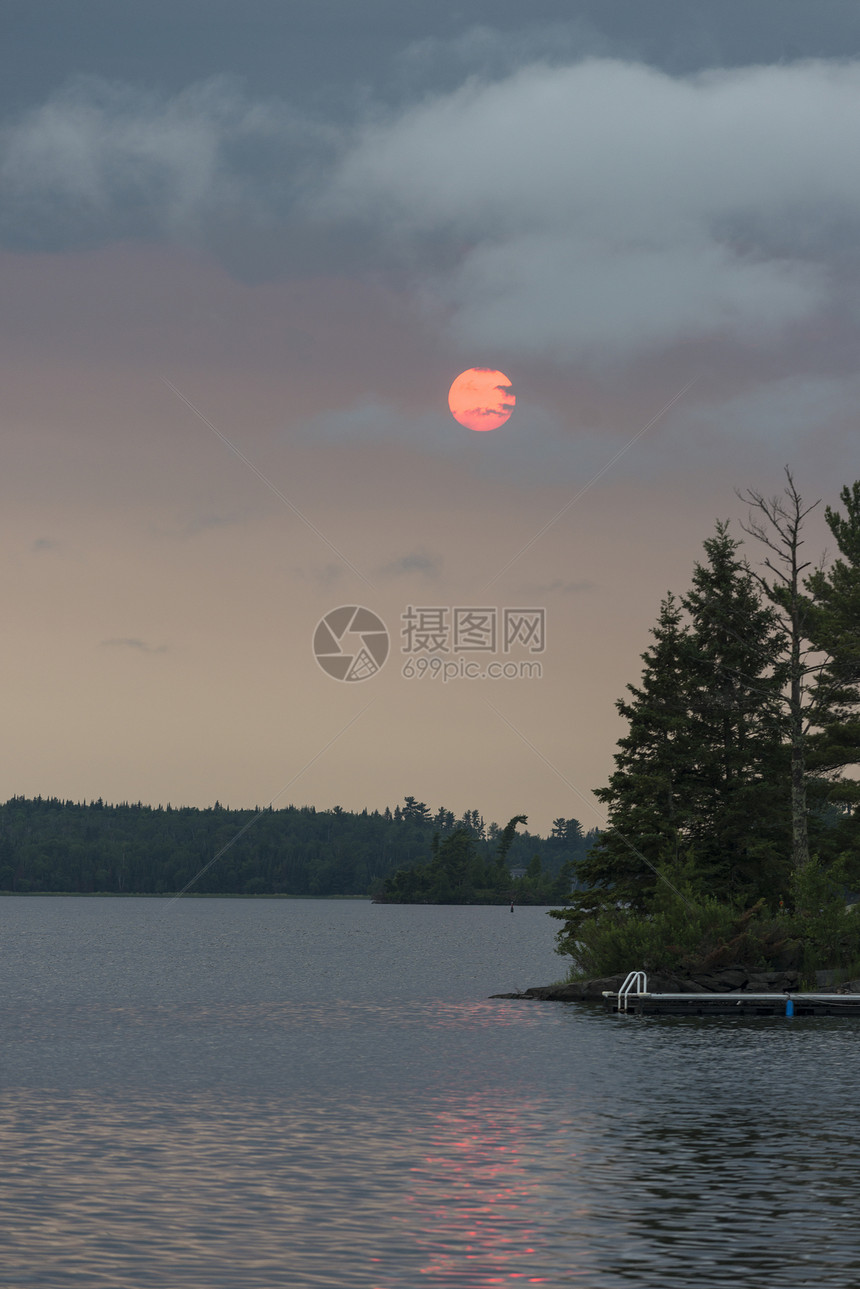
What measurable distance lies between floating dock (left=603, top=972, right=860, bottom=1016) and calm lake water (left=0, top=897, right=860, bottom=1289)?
1.30 meters

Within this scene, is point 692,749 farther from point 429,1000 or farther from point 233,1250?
point 233,1250

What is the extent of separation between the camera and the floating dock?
2163 inches

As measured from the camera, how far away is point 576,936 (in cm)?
6272

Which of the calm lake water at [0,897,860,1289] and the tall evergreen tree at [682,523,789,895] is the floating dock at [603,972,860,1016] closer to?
the calm lake water at [0,897,860,1289]

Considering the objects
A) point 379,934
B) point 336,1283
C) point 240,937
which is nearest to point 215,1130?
point 336,1283

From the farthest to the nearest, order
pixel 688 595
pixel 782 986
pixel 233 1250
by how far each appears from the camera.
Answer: pixel 688 595, pixel 782 986, pixel 233 1250

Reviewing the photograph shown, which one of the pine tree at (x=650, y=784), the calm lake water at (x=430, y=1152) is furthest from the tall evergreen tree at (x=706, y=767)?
the calm lake water at (x=430, y=1152)

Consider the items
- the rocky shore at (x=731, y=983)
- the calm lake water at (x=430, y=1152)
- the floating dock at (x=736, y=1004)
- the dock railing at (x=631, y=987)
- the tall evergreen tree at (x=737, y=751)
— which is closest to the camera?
the calm lake water at (x=430, y=1152)

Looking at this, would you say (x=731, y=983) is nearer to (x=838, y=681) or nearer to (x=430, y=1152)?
(x=838, y=681)

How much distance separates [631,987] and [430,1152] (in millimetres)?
32860

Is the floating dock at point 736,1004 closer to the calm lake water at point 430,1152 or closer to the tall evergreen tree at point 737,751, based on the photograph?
the calm lake water at point 430,1152

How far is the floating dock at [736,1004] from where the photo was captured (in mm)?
54938

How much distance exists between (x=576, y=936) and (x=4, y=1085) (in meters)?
31.2

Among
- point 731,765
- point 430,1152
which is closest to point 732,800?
point 731,765
